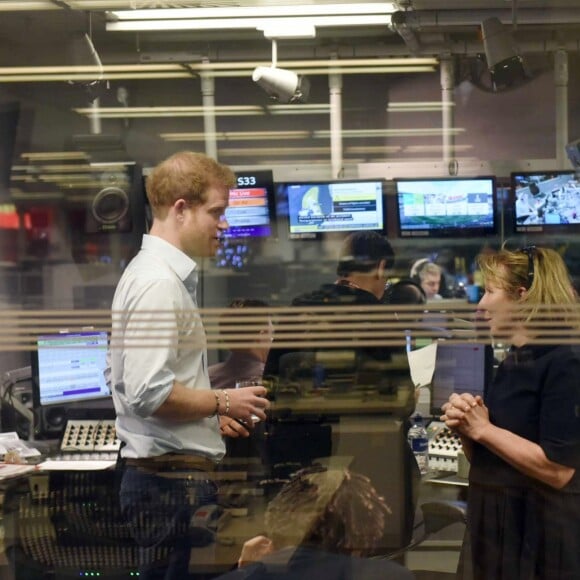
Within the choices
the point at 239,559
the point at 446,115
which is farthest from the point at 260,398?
the point at 446,115

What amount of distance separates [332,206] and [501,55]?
70 centimetres

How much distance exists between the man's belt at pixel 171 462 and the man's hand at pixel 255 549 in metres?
0.22

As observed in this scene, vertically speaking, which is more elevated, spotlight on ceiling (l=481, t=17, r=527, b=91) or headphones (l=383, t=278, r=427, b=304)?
spotlight on ceiling (l=481, t=17, r=527, b=91)

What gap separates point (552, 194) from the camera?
2.77m

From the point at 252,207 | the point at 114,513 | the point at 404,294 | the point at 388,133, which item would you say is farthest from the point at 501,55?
the point at 114,513

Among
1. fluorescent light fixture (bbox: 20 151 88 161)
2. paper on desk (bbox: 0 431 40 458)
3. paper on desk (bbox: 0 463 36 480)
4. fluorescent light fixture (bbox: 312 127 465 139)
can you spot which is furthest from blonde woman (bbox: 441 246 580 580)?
paper on desk (bbox: 0 431 40 458)

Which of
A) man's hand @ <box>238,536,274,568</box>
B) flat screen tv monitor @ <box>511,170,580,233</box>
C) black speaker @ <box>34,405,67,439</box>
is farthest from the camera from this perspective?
black speaker @ <box>34,405,67,439</box>

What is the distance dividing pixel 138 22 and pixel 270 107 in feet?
1.29

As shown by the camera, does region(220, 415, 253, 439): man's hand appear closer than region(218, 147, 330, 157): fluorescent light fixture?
Yes

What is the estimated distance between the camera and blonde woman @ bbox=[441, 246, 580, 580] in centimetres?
225

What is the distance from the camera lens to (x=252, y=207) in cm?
285

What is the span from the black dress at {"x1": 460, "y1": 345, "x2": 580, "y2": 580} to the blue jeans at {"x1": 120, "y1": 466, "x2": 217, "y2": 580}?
0.70 metres

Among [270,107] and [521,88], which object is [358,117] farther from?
[521,88]

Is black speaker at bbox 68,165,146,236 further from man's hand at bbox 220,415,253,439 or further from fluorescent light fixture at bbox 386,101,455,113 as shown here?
fluorescent light fixture at bbox 386,101,455,113
